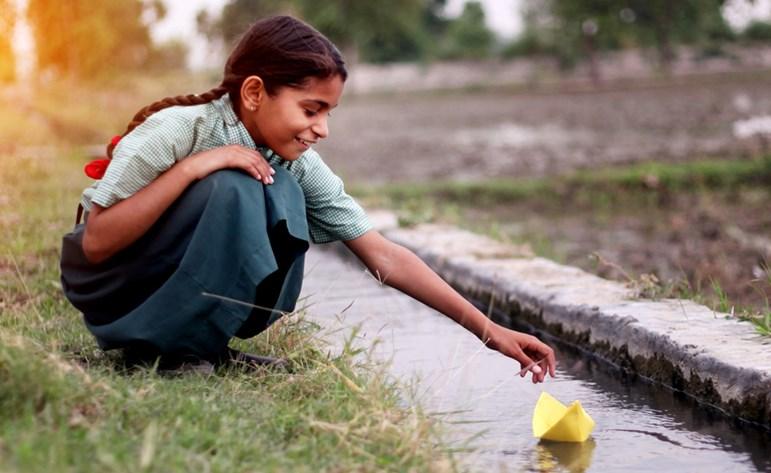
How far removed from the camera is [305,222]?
2.92m

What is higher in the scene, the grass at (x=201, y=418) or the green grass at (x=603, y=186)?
the green grass at (x=603, y=186)

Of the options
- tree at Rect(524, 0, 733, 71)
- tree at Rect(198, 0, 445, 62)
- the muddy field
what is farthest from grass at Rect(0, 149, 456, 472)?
tree at Rect(198, 0, 445, 62)

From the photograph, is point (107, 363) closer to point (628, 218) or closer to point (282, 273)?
point (282, 273)

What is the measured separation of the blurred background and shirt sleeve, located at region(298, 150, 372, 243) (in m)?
0.81

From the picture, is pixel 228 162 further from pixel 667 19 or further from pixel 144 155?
pixel 667 19

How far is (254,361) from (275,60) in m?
0.81

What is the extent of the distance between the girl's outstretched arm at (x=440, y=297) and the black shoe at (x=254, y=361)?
0.36m

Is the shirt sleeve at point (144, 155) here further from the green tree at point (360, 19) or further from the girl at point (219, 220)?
the green tree at point (360, 19)

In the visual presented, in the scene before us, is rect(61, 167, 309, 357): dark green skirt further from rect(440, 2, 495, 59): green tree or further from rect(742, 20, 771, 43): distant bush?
rect(440, 2, 495, 59): green tree

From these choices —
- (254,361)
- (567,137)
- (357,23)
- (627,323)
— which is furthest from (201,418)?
(357,23)

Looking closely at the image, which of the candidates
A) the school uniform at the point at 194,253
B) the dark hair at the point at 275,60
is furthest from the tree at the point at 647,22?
the school uniform at the point at 194,253

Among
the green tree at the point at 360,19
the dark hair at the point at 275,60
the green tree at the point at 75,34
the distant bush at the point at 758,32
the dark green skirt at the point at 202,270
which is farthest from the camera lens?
the green tree at the point at 360,19

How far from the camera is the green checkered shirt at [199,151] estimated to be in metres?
2.80

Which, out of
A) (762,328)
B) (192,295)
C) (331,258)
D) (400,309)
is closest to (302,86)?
(192,295)
